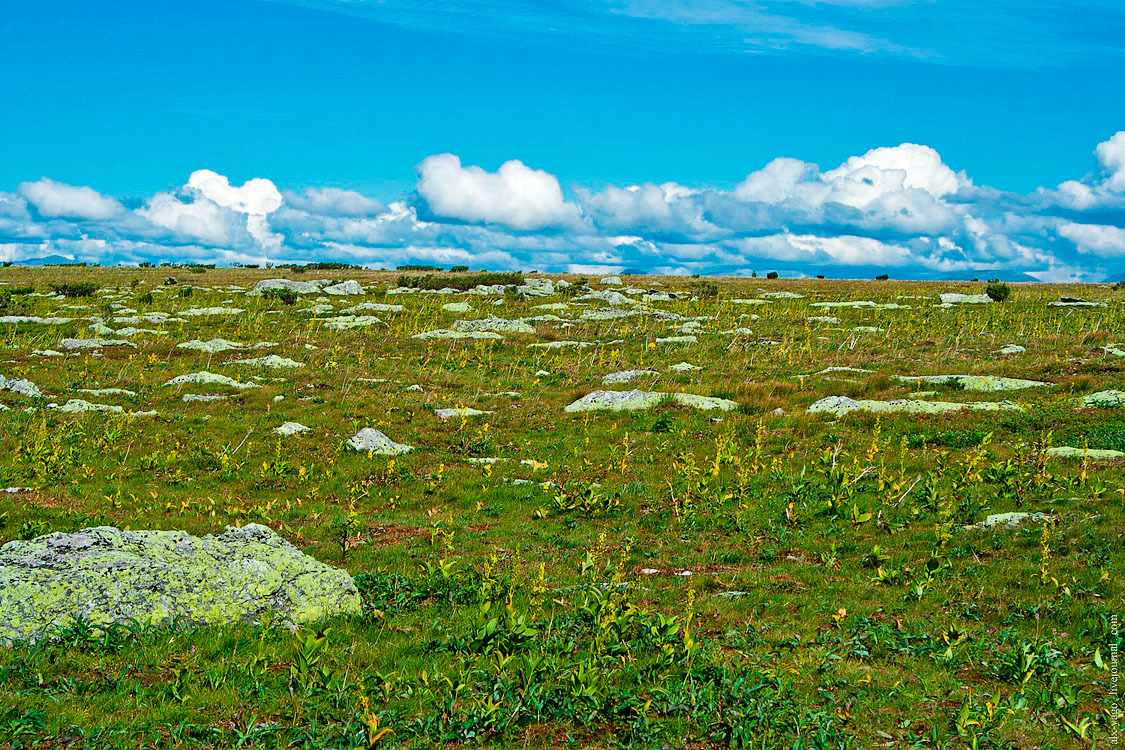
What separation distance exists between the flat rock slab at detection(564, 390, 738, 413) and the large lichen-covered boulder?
1442 cm

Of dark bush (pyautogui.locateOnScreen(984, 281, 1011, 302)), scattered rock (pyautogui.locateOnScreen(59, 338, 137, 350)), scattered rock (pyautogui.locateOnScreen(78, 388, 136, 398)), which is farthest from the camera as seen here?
dark bush (pyautogui.locateOnScreen(984, 281, 1011, 302))

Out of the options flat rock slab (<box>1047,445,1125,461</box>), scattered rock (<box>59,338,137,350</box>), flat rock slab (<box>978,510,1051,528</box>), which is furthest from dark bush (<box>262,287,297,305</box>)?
flat rock slab (<box>978,510,1051,528</box>)

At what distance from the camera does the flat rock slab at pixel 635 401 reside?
24.4m

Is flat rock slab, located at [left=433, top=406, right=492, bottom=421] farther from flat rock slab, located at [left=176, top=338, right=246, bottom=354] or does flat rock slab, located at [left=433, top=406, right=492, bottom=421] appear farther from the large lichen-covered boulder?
flat rock slab, located at [left=176, top=338, right=246, bottom=354]

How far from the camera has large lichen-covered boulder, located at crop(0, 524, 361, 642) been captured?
9.27 meters

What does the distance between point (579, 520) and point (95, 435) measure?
1457 cm

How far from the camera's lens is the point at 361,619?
1010 centimetres

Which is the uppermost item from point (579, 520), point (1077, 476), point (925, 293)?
point (925, 293)

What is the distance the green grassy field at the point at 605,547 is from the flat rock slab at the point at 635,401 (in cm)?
52

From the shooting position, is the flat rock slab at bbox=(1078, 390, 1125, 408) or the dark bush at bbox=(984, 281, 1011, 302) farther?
the dark bush at bbox=(984, 281, 1011, 302)

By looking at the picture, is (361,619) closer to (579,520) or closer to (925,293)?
(579,520)

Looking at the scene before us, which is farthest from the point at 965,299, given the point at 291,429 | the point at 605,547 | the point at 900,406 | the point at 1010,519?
the point at 605,547

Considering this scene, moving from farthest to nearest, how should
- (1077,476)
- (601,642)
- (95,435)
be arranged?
1. (95,435)
2. (1077,476)
3. (601,642)

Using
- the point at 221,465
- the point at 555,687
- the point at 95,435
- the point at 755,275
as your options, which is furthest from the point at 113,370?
the point at 755,275
